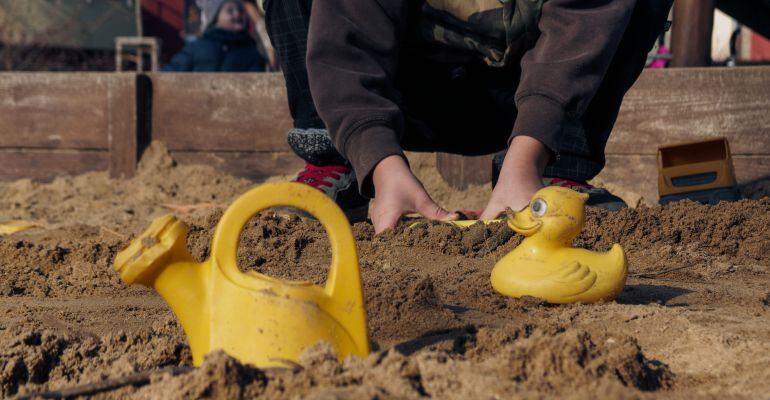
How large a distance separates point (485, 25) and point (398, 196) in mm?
652

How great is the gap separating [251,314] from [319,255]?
3.41 ft

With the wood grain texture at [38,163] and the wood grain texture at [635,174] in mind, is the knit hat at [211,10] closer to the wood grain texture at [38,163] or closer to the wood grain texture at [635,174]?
the wood grain texture at [38,163]

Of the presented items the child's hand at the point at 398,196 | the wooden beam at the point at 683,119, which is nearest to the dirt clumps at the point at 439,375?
the child's hand at the point at 398,196

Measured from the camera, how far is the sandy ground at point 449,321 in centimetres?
116

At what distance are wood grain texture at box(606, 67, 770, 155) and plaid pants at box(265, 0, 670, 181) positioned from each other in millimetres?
1213

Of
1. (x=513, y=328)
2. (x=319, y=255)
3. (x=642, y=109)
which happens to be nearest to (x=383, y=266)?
(x=319, y=255)

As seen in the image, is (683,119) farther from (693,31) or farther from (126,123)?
(126,123)

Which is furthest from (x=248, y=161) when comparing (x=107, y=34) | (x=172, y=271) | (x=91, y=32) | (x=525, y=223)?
(x=107, y=34)

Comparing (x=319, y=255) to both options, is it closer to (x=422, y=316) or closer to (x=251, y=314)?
(x=422, y=316)

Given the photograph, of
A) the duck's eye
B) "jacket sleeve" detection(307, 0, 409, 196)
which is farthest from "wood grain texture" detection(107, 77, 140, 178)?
the duck's eye

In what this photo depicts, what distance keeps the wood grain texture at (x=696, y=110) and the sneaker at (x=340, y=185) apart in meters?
1.60

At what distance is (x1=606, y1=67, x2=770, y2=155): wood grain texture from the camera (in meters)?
3.84

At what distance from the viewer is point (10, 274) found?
224cm

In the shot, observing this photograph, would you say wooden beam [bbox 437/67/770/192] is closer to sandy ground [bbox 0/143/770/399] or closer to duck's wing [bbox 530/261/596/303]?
sandy ground [bbox 0/143/770/399]
